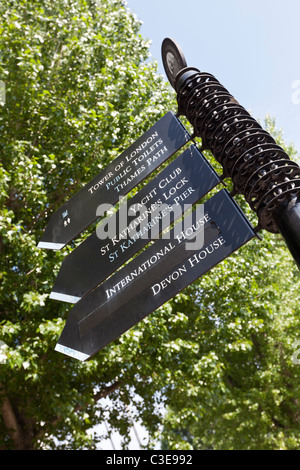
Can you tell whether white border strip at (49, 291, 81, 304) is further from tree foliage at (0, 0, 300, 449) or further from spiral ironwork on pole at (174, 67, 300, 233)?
tree foliage at (0, 0, 300, 449)

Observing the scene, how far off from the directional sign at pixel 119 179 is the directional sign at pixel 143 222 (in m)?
0.22

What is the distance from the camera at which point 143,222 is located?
2736 millimetres

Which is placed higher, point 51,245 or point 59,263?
point 59,263

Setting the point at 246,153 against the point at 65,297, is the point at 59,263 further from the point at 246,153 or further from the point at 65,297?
the point at 246,153

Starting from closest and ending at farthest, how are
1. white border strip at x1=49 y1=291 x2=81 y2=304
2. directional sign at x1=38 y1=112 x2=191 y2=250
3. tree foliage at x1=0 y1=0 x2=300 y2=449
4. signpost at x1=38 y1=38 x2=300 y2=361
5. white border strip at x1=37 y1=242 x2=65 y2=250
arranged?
signpost at x1=38 y1=38 x2=300 y2=361, white border strip at x1=49 y1=291 x2=81 y2=304, directional sign at x1=38 y1=112 x2=191 y2=250, white border strip at x1=37 y1=242 x2=65 y2=250, tree foliage at x1=0 y1=0 x2=300 y2=449

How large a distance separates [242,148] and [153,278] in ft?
3.04

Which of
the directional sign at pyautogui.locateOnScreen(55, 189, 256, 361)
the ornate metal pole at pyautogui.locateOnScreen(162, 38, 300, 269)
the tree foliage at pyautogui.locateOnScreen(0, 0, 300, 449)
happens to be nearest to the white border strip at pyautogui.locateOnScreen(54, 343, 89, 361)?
the directional sign at pyautogui.locateOnScreen(55, 189, 256, 361)

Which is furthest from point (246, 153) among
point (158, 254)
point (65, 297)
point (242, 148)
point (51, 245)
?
point (51, 245)

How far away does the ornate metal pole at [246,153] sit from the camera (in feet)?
7.00

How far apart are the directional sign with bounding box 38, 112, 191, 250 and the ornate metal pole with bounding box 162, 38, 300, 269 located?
0.93 feet

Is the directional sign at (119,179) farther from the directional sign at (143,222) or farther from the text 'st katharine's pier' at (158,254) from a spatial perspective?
the text 'st katharine's pier' at (158,254)

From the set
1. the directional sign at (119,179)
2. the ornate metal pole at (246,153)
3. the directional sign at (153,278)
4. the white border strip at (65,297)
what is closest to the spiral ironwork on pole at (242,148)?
the ornate metal pole at (246,153)

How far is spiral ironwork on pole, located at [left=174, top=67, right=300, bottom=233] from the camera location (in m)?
2.18
